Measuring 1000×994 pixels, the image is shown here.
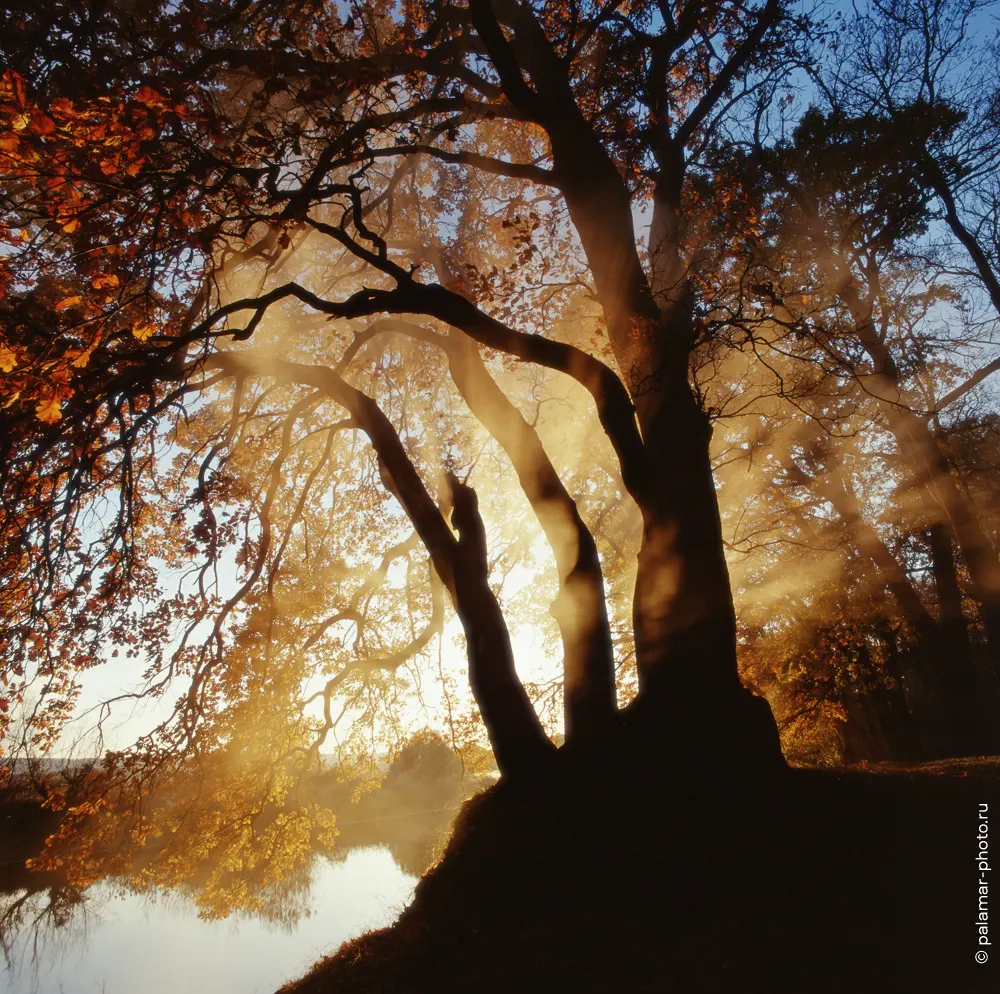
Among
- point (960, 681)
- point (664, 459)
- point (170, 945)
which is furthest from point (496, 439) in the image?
point (170, 945)

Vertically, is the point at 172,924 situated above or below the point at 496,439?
below

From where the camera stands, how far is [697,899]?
414cm

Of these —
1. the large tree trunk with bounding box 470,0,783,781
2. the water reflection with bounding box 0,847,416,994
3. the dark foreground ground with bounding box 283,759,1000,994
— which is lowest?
the water reflection with bounding box 0,847,416,994

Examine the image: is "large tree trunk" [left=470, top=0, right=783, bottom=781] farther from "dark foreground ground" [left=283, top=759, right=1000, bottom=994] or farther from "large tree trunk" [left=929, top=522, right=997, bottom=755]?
"large tree trunk" [left=929, top=522, right=997, bottom=755]

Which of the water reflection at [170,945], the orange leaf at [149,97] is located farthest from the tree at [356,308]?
the water reflection at [170,945]

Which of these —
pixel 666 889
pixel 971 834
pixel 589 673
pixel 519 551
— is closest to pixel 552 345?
pixel 589 673

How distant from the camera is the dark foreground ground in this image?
3627 millimetres

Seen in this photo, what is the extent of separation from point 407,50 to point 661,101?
3198mm

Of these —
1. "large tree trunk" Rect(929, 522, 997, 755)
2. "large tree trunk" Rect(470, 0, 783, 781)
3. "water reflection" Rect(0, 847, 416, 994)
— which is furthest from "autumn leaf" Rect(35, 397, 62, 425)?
"water reflection" Rect(0, 847, 416, 994)

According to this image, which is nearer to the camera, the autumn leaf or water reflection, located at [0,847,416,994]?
the autumn leaf

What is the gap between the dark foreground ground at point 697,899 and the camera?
363 centimetres

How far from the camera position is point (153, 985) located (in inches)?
731

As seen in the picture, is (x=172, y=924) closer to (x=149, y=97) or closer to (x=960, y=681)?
(x=960, y=681)

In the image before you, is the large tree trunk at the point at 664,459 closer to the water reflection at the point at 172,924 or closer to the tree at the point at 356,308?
the tree at the point at 356,308
